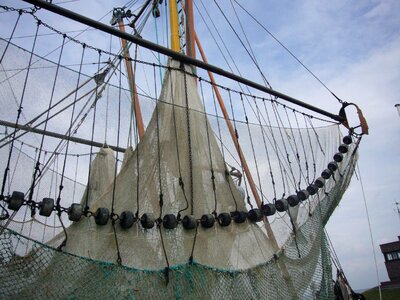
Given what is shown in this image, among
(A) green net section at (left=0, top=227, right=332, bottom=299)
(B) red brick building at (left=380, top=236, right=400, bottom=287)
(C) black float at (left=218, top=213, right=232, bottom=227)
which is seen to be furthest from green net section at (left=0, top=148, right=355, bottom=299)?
(B) red brick building at (left=380, top=236, right=400, bottom=287)

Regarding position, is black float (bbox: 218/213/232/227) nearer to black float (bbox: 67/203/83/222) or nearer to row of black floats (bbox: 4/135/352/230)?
row of black floats (bbox: 4/135/352/230)

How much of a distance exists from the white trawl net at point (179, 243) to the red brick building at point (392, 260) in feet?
63.8

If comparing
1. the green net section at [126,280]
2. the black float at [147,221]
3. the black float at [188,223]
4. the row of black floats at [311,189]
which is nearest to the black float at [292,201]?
the row of black floats at [311,189]

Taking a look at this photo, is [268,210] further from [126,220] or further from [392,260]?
[392,260]

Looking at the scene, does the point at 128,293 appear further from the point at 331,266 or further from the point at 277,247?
the point at 331,266

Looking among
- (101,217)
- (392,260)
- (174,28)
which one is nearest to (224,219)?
(101,217)

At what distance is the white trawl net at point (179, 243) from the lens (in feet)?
9.04

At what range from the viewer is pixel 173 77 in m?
5.25

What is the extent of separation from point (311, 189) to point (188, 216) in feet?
6.45

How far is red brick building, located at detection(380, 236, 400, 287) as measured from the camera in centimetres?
2120

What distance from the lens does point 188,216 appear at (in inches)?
148

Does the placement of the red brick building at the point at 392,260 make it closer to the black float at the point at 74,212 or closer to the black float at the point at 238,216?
the black float at the point at 238,216

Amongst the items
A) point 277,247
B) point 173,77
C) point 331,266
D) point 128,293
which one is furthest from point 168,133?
point 331,266

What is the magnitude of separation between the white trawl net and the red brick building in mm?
19443
